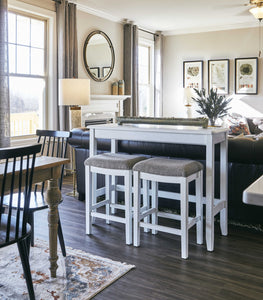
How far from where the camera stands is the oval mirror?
20.9 ft

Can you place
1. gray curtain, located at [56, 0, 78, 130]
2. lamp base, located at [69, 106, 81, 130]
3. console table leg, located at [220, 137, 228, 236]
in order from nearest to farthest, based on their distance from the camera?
console table leg, located at [220, 137, 228, 236] → lamp base, located at [69, 106, 81, 130] → gray curtain, located at [56, 0, 78, 130]

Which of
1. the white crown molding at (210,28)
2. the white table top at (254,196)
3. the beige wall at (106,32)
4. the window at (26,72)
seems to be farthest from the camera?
the white crown molding at (210,28)

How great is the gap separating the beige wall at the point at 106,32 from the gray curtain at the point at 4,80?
173 cm

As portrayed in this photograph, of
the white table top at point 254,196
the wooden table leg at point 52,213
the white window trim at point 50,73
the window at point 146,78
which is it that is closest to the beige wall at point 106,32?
the white window trim at point 50,73

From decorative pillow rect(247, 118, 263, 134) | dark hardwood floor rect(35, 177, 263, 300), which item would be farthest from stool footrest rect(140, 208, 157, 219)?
decorative pillow rect(247, 118, 263, 134)

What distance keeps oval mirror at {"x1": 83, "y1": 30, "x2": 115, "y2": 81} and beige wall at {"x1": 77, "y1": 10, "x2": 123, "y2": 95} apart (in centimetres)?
8

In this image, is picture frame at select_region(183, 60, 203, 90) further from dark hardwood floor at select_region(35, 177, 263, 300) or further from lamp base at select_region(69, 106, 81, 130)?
dark hardwood floor at select_region(35, 177, 263, 300)

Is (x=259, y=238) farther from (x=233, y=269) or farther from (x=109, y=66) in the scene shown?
(x=109, y=66)

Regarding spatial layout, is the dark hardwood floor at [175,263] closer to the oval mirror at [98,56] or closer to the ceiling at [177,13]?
the oval mirror at [98,56]

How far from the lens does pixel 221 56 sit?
790 cm

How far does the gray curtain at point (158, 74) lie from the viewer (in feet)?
27.4

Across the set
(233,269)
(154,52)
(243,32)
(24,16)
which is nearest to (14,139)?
(24,16)

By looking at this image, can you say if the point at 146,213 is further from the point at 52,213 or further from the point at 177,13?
the point at 177,13

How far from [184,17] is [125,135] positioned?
15.4 ft
